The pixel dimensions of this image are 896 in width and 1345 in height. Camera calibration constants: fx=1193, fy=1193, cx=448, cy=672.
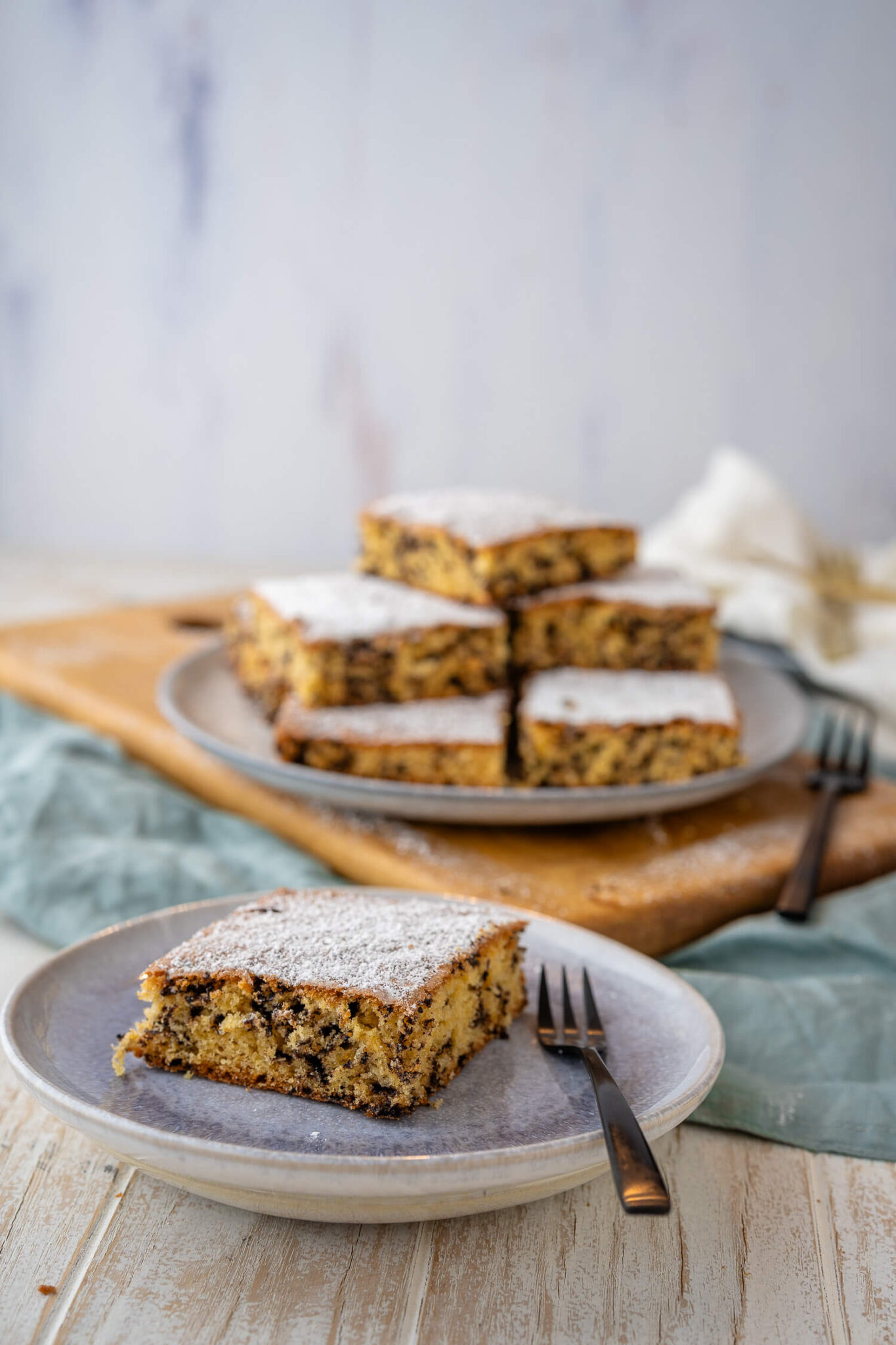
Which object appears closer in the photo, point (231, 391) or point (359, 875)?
point (359, 875)

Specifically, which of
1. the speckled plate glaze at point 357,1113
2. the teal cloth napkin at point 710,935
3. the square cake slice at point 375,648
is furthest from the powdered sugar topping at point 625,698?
the speckled plate glaze at point 357,1113

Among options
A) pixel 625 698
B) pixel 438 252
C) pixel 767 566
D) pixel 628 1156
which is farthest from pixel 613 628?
pixel 438 252

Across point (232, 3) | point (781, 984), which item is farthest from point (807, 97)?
point (781, 984)

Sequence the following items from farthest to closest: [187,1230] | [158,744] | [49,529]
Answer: [49,529], [158,744], [187,1230]

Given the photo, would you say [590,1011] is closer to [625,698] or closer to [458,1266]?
[458,1266]

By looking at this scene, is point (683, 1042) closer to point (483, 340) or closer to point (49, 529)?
point (483, 340)

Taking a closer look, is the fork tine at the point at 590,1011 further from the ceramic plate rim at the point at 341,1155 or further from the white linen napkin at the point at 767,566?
the white linen napkin at the point at 767,566

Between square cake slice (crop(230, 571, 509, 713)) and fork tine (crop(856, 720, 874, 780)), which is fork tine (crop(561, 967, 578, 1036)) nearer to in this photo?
square cake slice (crop(230, 571, 509, 713))
